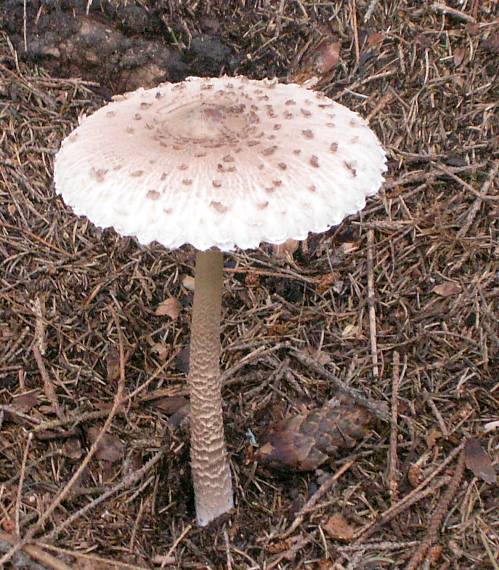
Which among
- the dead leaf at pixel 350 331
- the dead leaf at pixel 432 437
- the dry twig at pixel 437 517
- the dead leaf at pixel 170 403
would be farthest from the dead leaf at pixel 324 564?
the dead leaf at pixel 350 331

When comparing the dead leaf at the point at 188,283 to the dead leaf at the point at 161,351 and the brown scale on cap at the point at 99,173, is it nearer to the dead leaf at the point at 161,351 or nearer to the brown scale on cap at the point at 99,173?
the dead leaf at the point at 161,351

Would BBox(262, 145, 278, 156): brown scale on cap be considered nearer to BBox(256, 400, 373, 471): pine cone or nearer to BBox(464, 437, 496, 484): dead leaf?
BBox(256, 400, 373, 471): pine cone

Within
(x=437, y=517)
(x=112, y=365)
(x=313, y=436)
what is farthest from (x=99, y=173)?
(x=437, y=517)

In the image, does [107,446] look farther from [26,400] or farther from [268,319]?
[268,319]

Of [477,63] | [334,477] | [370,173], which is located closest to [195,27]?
[477,63]

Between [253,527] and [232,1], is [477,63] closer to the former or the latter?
[232,1]

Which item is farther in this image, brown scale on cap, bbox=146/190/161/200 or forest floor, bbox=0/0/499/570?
forest floor, bbox=0/0/499/570

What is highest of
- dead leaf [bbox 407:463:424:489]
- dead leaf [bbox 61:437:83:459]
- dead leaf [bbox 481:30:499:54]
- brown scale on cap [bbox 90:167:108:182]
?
dead leaf [bbox 481:30:499:54]

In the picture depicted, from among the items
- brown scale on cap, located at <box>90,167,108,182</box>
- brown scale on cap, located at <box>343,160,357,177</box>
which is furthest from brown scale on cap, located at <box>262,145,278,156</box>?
brown scale on cap, located at <box>90,167,108,182</box>
